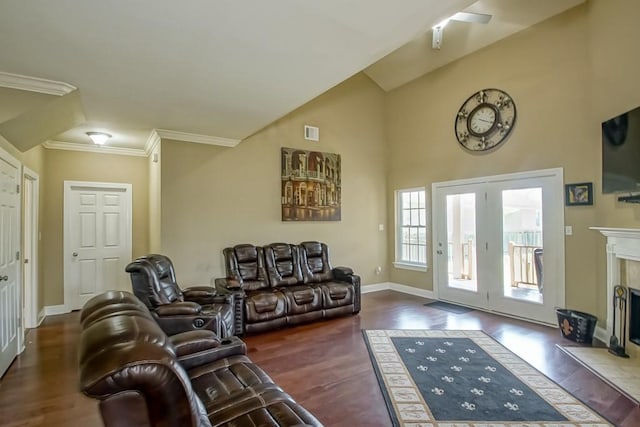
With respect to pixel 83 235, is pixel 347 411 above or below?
below

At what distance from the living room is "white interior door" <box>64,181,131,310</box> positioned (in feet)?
0.42

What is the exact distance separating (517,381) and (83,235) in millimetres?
6075

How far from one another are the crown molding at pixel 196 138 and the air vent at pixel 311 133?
127 centimetres

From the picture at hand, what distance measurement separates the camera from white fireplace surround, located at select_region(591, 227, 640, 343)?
127 inches

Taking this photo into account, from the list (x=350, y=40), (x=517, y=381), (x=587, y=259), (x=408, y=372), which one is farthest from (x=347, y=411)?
(x=587, y=259)

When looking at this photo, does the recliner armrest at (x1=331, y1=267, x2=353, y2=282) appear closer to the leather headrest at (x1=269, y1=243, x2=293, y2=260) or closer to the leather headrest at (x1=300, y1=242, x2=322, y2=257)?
the leather headrest at (x1=300, y1=242, x2=322, y2=257)

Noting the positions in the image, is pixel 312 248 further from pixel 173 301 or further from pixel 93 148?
pixel 93 148

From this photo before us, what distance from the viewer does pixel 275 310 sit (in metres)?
4.27

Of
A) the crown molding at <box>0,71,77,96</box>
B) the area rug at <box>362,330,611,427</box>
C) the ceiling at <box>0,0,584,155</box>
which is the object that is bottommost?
the area rug at <box>362,330,611,427</box>

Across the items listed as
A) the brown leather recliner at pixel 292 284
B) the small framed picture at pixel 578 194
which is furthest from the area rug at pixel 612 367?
the brown leather recliner at pixel 292 284

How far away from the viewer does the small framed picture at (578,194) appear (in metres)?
3.98

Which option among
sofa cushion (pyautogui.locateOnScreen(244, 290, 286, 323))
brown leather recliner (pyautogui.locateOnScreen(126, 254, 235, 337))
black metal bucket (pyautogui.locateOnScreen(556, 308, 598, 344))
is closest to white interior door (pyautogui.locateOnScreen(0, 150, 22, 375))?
brown leather recliner (pyautogui.locateOnScreen(126, 254, 235, 337))

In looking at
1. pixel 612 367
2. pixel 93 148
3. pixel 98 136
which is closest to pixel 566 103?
pixel 612 367

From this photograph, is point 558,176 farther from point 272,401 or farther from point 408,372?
point 272,401
